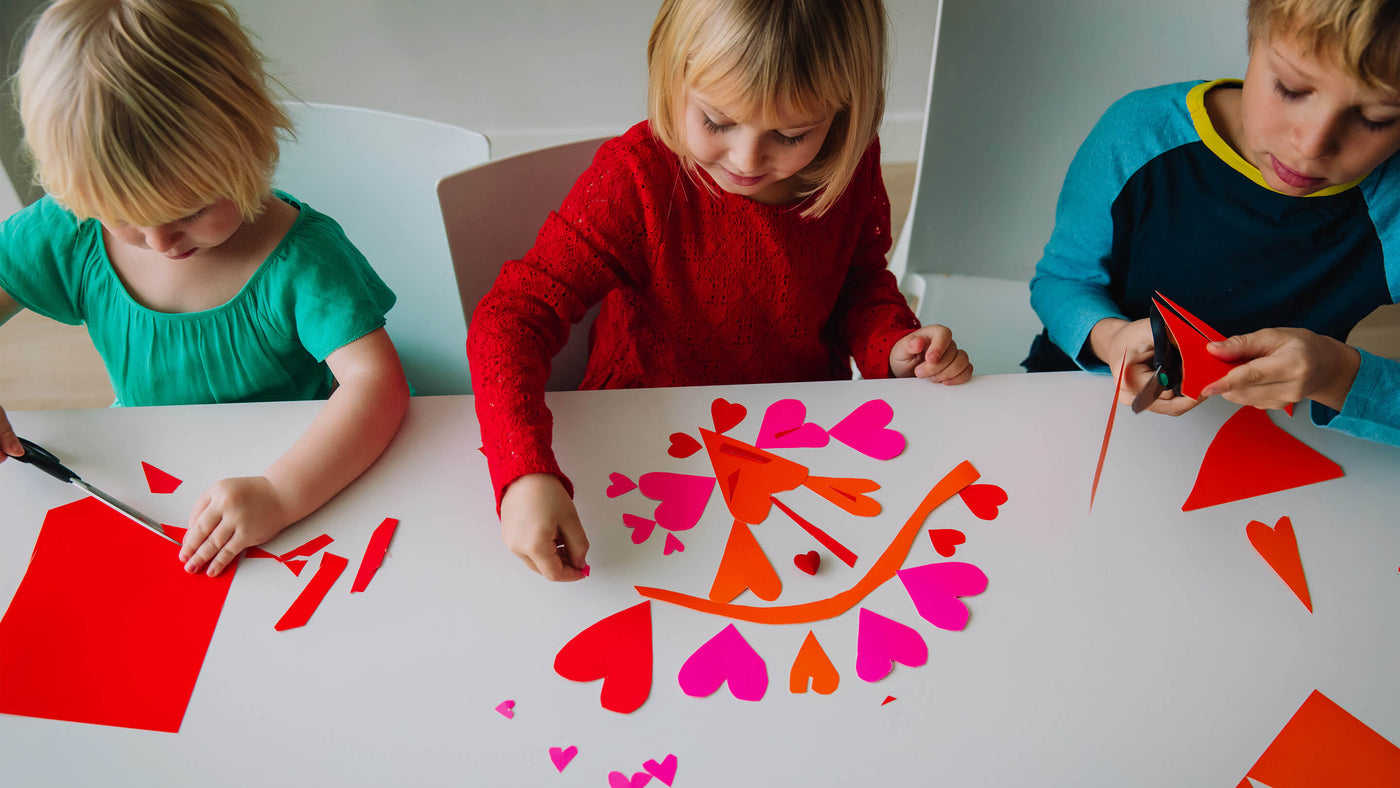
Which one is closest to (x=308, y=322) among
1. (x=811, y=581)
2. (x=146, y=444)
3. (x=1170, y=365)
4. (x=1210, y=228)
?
(x=146, y=444)

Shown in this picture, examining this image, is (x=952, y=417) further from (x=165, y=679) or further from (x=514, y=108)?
(x=514, y=108)

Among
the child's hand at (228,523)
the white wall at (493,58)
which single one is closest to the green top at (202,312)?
the child's hand at (228,523)

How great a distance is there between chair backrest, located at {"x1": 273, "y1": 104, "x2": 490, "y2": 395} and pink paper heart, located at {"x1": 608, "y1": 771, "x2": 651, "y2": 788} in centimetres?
75

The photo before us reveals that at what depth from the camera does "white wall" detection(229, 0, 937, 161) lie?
2.28m

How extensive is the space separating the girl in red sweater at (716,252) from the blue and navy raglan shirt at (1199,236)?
9.7 inches

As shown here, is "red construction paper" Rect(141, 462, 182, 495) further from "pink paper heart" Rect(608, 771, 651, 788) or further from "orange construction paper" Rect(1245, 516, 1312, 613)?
"orange construction paper" Rect(1245, 516, 1312, 613)

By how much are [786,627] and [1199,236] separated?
2.35ft

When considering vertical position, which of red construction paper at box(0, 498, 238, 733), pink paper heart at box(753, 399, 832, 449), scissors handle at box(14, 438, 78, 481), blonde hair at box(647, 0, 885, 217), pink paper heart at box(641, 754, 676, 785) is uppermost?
blonde hair at box(647, 0, 885, 217)

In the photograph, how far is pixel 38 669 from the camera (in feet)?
2.00

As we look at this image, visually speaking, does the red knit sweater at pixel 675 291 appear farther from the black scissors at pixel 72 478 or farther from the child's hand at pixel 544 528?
the black scissors at pixel 72 478

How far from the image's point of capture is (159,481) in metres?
0.74

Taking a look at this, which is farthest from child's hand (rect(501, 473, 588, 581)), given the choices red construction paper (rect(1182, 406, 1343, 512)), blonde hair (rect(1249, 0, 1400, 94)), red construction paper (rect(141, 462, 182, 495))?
blonde hair (rect(1249, 0, 1400, 94))

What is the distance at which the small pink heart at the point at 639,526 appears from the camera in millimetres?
698

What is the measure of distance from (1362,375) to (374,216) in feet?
3.90
